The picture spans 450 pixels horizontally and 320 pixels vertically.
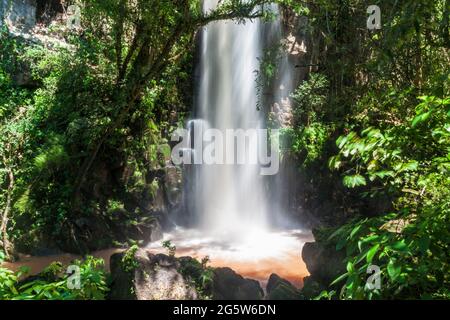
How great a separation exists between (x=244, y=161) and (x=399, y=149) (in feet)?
31.9

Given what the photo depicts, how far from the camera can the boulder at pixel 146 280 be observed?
4695mm

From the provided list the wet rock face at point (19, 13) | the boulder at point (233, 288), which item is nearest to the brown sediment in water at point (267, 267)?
the boulder at point (233, 288)

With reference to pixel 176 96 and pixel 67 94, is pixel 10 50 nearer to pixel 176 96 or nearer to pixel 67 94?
pixel 67 94

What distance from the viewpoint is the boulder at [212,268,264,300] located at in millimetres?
5152

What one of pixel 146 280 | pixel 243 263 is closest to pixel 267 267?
pixel 243 263

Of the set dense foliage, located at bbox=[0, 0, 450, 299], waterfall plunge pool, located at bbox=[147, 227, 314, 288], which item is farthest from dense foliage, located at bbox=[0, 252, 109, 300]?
waterfall plunge pool, located at bbox=[147, 227, 314, 288]

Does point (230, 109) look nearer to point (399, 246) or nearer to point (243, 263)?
point (243, 263)

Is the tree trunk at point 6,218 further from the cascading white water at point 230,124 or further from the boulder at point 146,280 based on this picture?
the cascading white water at point 230,124

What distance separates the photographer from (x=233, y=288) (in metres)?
5.34

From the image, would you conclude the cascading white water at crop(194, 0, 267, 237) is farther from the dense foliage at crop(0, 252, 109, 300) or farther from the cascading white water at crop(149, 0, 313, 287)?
the dense foliage at crop(0, 252, 109, 300)

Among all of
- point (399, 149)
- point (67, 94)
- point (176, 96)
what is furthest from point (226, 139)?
point (399, 149)

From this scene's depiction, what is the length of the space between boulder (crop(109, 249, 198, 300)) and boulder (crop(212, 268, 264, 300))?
40cm

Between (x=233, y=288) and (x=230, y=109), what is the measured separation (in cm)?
713
